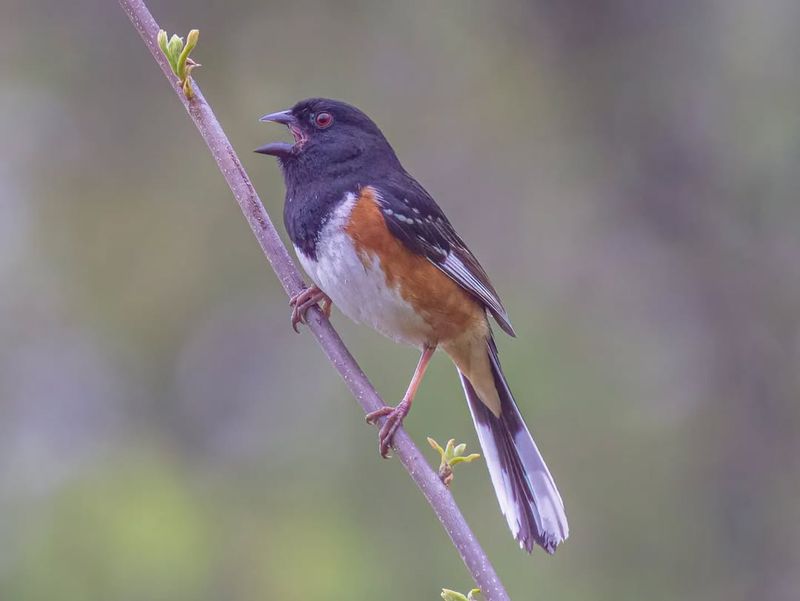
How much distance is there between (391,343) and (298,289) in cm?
288

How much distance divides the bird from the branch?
19cm

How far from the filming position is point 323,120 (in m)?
3.76

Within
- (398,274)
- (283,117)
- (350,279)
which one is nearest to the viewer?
(350,279)

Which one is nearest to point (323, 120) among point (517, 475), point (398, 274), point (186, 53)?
point (398, 274)

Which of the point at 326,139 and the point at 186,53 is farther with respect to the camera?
the point at 326,139

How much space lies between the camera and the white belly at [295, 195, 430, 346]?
11.0 feet

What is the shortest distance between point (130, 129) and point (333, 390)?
228cm

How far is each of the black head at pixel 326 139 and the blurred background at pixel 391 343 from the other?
6.10 feet

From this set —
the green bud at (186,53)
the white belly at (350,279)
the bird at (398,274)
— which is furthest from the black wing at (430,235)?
the green bud at (186,53)

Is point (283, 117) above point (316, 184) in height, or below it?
above

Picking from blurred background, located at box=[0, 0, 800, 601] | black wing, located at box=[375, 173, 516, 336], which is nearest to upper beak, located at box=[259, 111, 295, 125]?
black wing, located at box=[375, 173, 516, 336]

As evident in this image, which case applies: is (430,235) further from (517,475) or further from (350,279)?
(517,475)

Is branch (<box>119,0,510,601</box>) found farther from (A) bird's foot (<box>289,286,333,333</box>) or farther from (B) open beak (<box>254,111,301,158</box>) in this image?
(B) open beak (<box>254,111,301,158</box>)

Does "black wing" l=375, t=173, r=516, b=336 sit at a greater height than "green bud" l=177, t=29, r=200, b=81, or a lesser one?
lesser
